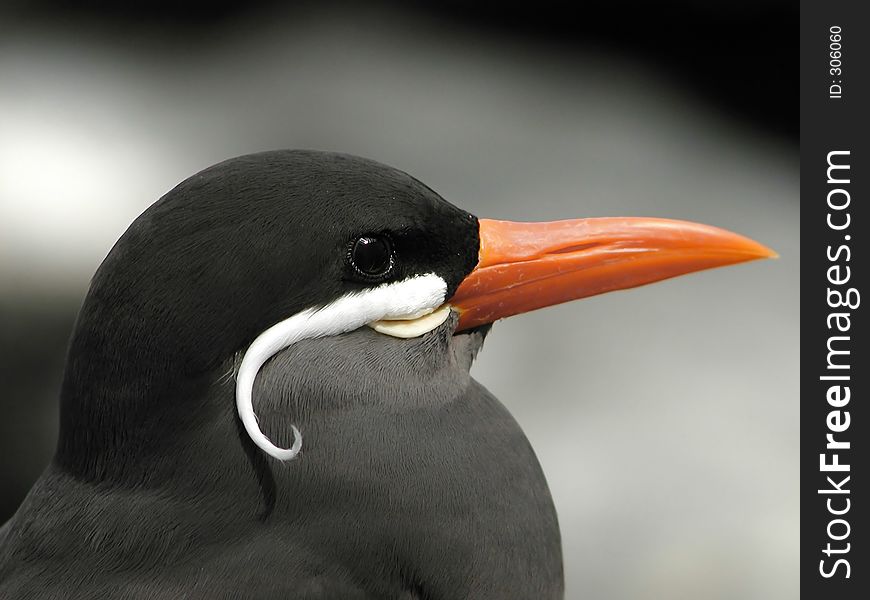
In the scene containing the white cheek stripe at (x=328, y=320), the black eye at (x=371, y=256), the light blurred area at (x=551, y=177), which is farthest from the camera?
the light blurred area at (x=551, y=177)

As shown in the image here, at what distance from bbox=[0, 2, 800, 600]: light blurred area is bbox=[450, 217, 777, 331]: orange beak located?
1.76 metres

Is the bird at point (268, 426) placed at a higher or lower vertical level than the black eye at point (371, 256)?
lower

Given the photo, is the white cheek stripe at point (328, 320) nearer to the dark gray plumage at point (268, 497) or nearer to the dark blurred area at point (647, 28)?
the dark gray plumage at point (268, 497)

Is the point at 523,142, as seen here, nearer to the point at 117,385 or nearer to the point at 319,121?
the point at 319,121

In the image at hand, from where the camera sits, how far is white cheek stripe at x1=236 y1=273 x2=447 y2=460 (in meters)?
1.48

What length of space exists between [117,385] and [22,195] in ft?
8.92

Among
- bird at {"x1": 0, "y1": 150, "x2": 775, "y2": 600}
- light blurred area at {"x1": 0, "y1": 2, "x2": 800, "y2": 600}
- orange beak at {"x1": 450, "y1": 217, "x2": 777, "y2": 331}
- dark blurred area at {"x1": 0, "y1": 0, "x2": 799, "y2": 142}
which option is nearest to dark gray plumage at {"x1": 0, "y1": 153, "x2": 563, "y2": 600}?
bird at {"x1": 0, "y1": 150, "x2": 775, "y2": 600}

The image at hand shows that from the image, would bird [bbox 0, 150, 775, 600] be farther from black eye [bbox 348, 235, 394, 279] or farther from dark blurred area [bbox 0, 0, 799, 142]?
dark blurred area [bbox 0, 0, 799, 142]

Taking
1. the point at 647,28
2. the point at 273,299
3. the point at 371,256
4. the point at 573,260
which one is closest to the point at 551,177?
the point at 647,28

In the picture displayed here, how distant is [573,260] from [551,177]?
8.17ft

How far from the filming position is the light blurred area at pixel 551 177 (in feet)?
11.5

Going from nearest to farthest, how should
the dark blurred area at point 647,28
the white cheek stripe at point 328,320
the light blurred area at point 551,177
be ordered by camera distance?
the white cheek stripe at point 328,320
the light blurred area at point 551,177
the dark blurred area at point 647,28
